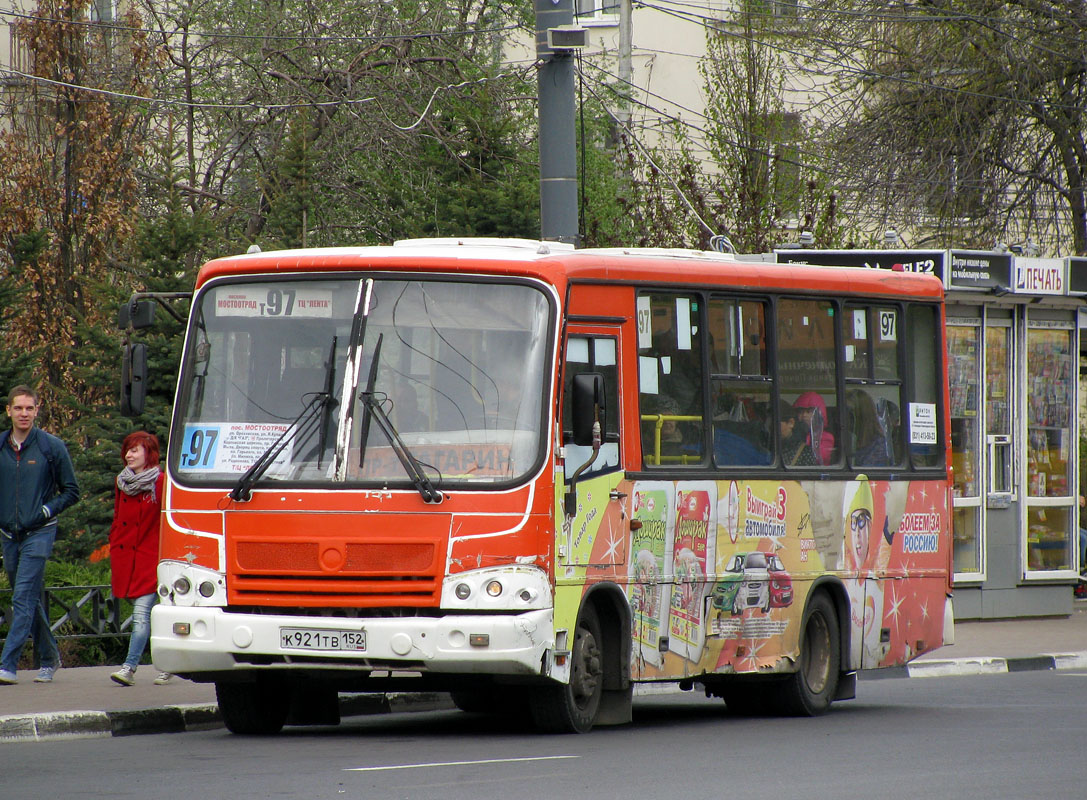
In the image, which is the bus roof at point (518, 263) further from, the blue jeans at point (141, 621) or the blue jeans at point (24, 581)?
the blue jeans at point (141, 621)

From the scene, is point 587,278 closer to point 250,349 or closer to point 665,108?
point 250,349

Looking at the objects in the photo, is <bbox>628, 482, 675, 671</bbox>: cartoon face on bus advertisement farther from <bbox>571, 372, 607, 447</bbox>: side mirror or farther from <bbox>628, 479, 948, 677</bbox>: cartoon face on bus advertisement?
<bbox>571, 372, 607, 447</bbox>: side mirror

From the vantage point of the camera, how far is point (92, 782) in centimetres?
867

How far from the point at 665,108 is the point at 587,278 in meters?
31.7

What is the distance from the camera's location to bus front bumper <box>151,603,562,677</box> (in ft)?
32.3

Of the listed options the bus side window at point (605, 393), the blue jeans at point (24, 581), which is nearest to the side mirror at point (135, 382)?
the blue jeans at point (24, 581)

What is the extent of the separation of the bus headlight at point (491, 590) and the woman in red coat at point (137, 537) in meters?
3.61

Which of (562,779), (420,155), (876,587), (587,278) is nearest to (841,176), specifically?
(420,155)

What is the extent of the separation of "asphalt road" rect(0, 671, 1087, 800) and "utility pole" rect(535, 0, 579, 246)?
13.2ft

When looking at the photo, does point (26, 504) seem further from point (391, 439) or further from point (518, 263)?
point (518, 263)

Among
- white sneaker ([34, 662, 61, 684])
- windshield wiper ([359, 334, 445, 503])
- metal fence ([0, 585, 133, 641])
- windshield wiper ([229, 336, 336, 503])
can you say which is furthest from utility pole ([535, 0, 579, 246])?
white sneaker ([34, 662, 61, 684])

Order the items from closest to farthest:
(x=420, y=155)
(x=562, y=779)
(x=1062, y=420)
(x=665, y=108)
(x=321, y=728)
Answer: (x=562, y=779) < (x=321, y=728) < (x=1062, y=420) < (x=420, y=155) < (x=665, y=108)

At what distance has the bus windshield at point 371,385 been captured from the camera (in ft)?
33.5

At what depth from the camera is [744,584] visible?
12000mm
